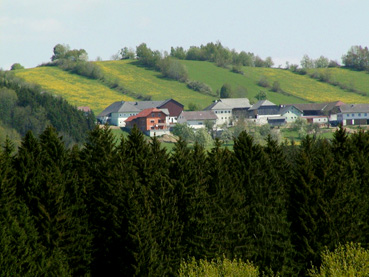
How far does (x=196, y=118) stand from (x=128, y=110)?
20.6m

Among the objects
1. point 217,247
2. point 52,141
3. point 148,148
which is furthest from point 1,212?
point 148,148

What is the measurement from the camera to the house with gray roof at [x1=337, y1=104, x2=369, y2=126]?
620ft

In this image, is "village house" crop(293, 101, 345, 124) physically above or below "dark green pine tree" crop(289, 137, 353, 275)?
above

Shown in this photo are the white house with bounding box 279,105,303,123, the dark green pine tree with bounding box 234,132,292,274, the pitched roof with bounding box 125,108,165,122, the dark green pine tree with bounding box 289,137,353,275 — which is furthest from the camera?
the white house with bounding box 279,105,303,123

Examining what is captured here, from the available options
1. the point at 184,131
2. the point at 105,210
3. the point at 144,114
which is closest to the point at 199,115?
the point at 144,114

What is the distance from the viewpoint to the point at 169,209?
44688 millimetres

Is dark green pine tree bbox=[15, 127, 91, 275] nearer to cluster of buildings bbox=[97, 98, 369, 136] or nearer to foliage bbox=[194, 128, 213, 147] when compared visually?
foliage bbox=[194, 128, 213, 147]

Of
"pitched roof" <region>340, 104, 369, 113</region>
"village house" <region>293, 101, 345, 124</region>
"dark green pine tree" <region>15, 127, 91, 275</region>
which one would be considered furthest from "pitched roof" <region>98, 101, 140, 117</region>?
"dark green pine tree" <region>15, 127, 91, 275</region>

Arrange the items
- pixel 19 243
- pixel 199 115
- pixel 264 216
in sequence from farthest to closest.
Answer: pixel 199 115 < pixel 264 216 < pixel 19 243

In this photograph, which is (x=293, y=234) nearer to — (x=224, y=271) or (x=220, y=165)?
(x=220, y=165)

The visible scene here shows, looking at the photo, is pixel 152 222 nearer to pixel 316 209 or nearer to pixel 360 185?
pixel 316 209

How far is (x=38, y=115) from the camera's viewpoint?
Result: 158750 millimetres

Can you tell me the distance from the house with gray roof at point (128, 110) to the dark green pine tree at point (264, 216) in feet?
446

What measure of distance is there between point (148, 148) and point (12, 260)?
2131 centimetres
